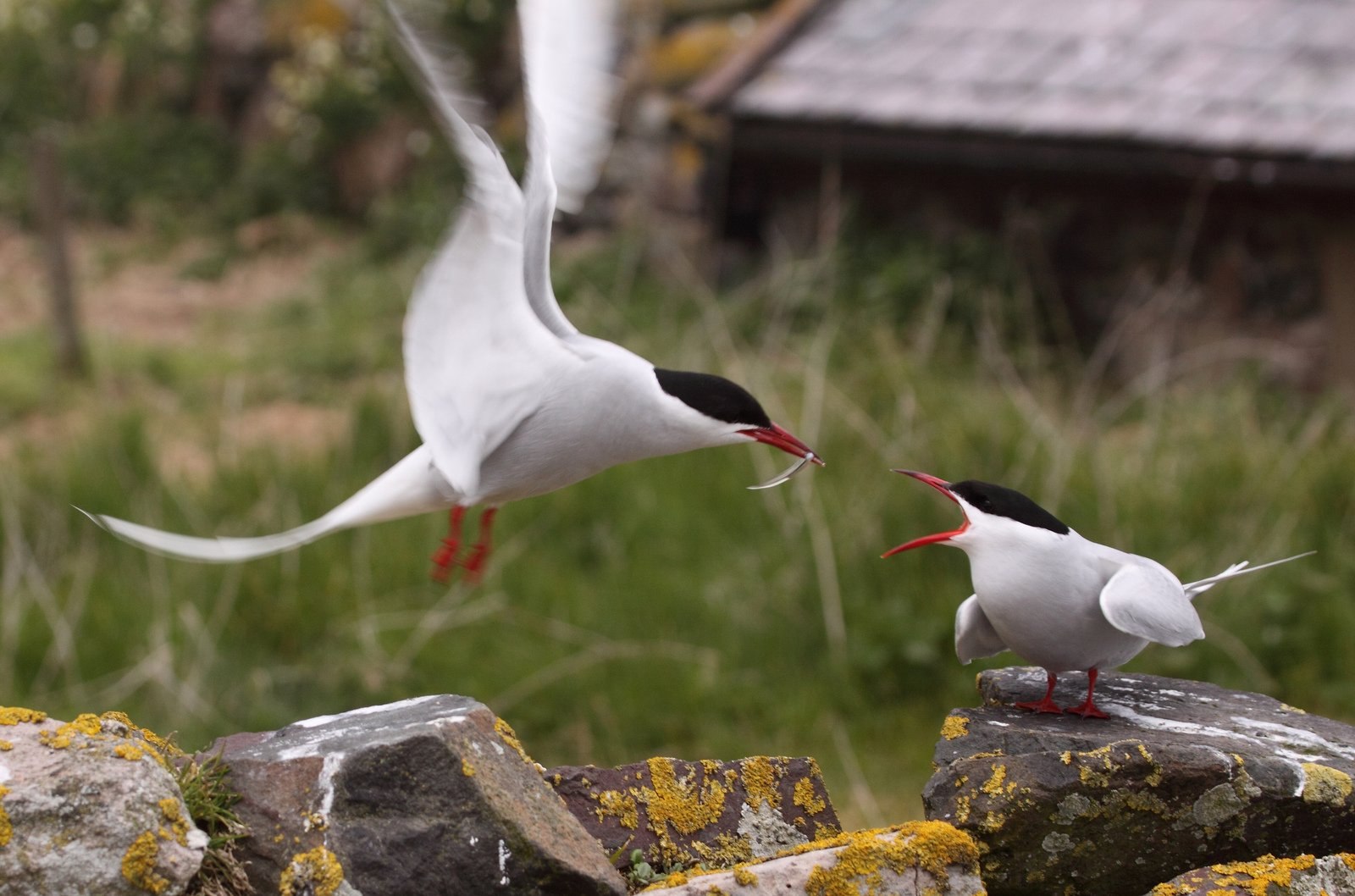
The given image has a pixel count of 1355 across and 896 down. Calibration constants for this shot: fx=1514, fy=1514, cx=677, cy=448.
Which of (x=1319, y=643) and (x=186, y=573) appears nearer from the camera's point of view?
(x=1319, y=643)

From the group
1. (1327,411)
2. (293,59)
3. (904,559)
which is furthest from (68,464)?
(293,59)

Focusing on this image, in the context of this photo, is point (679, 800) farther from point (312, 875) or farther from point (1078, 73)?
point (1078, 73)

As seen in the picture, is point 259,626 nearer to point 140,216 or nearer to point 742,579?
point 742,579

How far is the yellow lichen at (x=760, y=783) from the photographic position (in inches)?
99.7

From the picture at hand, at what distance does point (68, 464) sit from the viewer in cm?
602

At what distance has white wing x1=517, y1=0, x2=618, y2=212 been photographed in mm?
2439

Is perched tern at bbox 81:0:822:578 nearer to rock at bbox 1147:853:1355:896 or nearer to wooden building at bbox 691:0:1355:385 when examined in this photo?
rock at bbox 1147:853:1355:896

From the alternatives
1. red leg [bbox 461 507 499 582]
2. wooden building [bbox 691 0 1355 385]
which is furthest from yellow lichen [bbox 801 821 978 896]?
wooden building [bbox 691 0 1355 385]

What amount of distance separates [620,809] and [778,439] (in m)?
0.66

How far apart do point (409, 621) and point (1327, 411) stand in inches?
148

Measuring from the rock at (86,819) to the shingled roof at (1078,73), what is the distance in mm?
5882

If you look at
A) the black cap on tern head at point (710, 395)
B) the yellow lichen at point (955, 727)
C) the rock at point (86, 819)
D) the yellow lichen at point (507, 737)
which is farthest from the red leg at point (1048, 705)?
the rock at point (86, 819)

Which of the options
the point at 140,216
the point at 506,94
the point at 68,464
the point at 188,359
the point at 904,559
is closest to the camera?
the point at 904,559

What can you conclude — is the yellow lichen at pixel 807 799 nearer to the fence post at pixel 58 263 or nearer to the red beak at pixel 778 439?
the red beak at pixel 778 439
